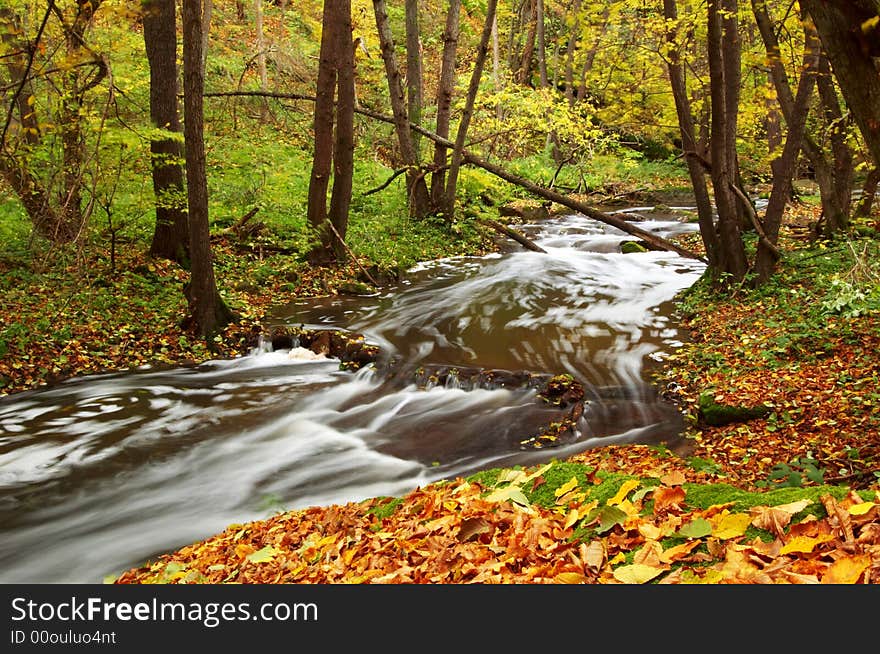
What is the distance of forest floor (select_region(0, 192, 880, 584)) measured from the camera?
2660 mm

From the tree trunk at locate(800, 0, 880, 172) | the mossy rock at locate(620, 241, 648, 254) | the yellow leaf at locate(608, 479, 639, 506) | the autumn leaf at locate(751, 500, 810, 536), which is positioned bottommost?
the yellow leaf at locate(608, 479, 639, 506)

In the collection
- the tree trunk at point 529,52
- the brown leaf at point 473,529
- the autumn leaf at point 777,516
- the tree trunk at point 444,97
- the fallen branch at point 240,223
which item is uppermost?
the tree trunk at point 529,52

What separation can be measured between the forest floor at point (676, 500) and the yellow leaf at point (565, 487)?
16 mm

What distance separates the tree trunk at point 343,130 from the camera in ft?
41.8

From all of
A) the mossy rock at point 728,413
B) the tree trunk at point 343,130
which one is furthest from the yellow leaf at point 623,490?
the tree trunk at point 343,130

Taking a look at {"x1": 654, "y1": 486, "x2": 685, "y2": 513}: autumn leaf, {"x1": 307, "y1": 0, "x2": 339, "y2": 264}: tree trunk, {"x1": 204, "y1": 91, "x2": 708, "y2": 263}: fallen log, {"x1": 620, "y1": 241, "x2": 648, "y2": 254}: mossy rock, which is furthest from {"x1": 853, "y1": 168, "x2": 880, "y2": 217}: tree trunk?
Answer: {"x1": 654, "y1": 486, "x2": 685, "y2": 513}: autumn leaf

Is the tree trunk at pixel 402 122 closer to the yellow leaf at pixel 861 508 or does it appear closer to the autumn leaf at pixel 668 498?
the autumn leaf at pixel 668 498

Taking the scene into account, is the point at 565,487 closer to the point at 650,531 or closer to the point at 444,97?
the point at 650,531

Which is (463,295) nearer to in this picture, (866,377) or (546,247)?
(546,247)

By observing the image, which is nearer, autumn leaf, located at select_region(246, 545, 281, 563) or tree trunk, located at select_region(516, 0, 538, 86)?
autumn leaf, located at select_region(246, 545, 281, 563)

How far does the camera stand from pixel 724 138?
404 inches

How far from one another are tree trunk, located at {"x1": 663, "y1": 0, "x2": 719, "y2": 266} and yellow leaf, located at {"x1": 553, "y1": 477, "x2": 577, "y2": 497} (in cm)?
816

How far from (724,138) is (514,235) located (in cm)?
773

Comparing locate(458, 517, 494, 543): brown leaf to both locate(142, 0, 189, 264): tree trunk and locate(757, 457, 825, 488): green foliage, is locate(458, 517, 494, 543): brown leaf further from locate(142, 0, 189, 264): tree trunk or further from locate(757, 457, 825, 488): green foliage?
locate(142, 0, 189, 264): tree trunk
